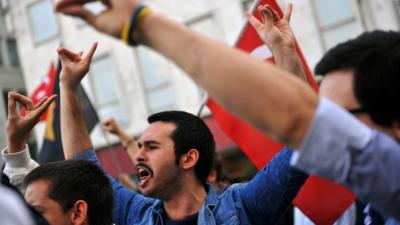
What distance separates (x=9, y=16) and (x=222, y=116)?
16.0m

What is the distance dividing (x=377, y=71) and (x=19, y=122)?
1824 millimetres

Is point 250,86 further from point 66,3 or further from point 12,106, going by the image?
point 12,106

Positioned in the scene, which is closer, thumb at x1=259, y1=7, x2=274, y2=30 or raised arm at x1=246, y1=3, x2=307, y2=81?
raised arm at x1=246, y1=3, x2=307, y2=81

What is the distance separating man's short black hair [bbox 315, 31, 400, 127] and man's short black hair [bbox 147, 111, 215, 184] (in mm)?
1687

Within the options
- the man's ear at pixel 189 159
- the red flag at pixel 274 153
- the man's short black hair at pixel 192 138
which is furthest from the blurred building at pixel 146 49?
the man's ear at pixel 189 159

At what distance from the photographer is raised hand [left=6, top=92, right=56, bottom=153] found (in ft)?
8.77

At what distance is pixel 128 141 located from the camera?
509cm

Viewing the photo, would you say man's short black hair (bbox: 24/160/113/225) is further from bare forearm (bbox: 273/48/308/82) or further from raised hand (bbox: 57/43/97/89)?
bare forearm (bbox: 273/48/308/82)

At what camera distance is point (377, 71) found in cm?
135

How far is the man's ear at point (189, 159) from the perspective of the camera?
10.1 feet

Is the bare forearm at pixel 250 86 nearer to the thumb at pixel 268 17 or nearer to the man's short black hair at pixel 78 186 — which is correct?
the man's short black hair at pixel 78 186

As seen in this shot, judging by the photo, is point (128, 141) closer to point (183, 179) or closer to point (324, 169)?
point (183, 179)

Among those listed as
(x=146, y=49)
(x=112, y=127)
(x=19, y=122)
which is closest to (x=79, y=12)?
(x=19, y=122)

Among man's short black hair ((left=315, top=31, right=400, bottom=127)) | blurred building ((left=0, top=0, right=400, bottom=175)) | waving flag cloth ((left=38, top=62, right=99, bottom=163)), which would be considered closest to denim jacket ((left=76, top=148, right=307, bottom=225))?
man's short black hair ((left=315, top=31, right=400, bottom=127))
